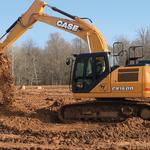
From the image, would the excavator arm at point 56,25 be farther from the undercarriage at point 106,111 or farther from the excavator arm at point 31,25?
the undercarriage at point 106,111

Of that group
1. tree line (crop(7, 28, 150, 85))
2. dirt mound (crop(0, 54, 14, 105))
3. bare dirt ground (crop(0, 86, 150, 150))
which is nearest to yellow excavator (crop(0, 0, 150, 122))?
bare dirt ground (crop(0, 86, 150, 150))

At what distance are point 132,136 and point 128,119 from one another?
1.98 m

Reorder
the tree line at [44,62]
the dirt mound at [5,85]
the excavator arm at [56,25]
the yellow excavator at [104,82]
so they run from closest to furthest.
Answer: the yellow excavator at [104,82] < the excavator arm at [56,25] < the dirt mound at [5,85] < the tree line at [44,62]

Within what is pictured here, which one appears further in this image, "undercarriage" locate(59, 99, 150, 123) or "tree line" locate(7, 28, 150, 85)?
"tree line" locate(7, 28, 150, 85)

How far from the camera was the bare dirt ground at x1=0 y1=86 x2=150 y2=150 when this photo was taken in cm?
1123

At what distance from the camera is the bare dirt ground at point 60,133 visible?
36.9ft

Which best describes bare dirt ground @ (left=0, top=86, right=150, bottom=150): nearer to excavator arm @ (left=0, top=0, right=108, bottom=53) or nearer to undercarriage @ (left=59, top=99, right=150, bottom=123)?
undercarriage @ (left=59, top=99, right=150, bottom=123)

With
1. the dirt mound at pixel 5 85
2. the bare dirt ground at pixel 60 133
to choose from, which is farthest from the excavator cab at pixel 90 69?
the dirt mound at pixel 5 85

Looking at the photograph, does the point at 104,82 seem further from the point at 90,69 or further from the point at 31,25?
the point at 31,25

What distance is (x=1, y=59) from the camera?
18438 mm

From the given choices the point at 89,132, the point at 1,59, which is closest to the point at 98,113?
the point at 89,132

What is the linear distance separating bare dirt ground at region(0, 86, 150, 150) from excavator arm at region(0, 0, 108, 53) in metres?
2.98

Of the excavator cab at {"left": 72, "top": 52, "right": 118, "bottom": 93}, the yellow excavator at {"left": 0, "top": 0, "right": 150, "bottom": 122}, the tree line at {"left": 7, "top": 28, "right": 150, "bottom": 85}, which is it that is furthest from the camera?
the tree line at {"left": 7, "top": 28, "right": 150, "bottom": 85}

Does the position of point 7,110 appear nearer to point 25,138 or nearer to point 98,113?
point 98,113
